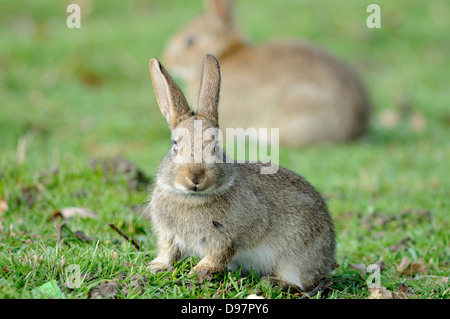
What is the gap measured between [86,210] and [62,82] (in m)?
6.71

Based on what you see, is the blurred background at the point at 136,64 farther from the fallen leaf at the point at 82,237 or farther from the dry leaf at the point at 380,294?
the dry leaf at the point at 380,294

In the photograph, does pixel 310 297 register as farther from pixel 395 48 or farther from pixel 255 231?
pixel 395 48

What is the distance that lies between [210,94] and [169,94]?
25cm

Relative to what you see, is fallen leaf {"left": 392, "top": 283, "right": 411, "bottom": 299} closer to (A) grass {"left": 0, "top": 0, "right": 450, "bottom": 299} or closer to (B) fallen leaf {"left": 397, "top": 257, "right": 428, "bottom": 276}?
→ (A) grass {"left": 0, "top": 0, "right": 450, "bottom": 299}

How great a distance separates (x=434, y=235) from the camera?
525cm

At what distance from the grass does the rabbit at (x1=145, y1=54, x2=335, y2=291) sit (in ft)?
0.52

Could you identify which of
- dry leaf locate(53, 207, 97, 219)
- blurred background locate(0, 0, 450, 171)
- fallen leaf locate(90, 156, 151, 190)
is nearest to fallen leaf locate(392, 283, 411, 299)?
dry leaf locate(53, 207, 97, 219)

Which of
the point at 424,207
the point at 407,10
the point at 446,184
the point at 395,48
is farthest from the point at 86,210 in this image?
the point at 407,10

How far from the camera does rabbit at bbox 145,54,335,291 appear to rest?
3.58m

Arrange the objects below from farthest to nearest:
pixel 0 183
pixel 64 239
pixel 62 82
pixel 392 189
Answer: pixel 62 82 → pixel 392 189 → pixel 0 183 → pixel 64 239

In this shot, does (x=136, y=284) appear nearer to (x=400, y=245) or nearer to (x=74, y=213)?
(x=74, y=213)

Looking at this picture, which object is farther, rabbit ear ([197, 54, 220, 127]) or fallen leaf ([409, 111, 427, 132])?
fallen leaf ([409, 111, 427, 132])

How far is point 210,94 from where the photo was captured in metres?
3.78

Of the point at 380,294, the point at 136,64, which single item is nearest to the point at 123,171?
the point at 380,294
